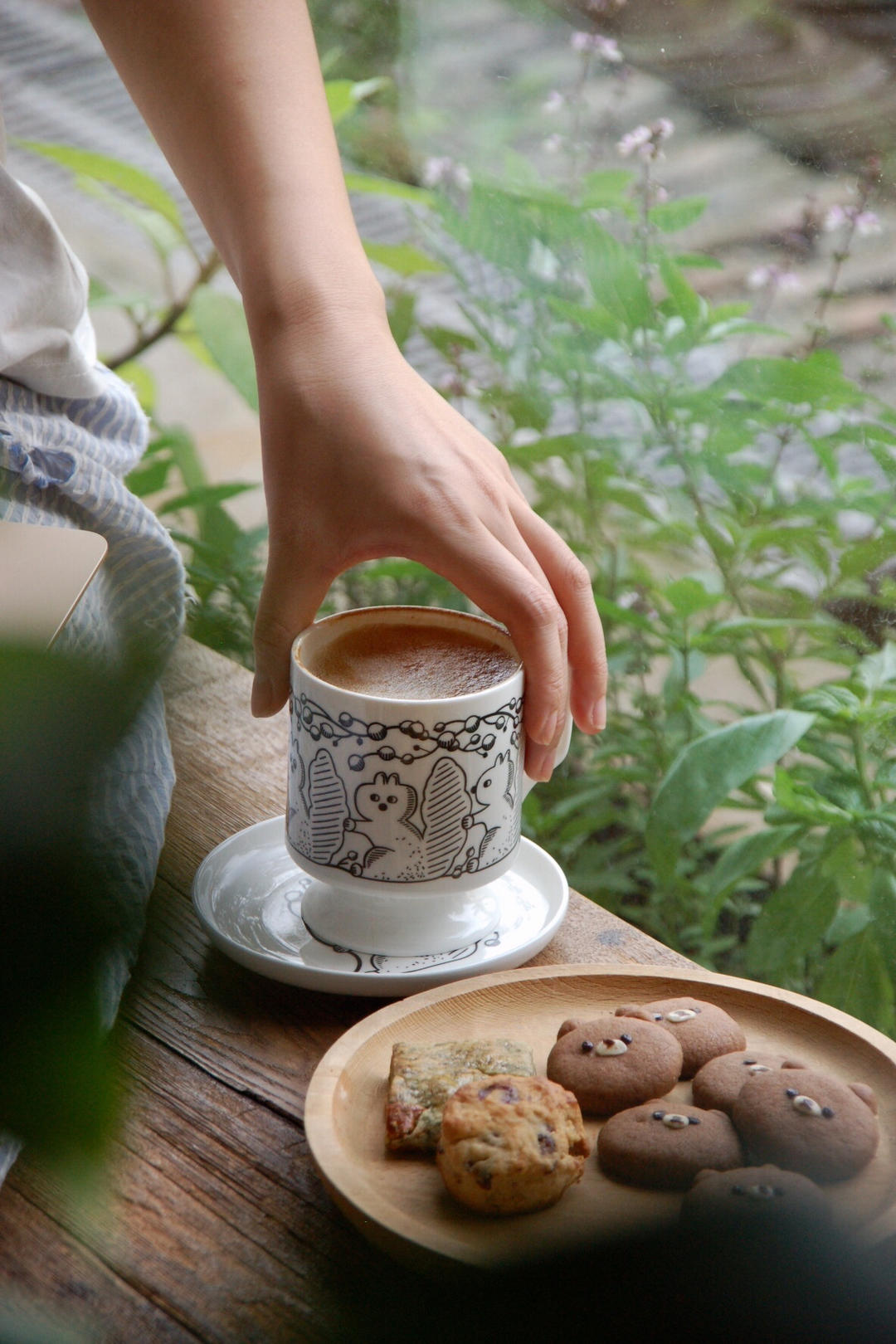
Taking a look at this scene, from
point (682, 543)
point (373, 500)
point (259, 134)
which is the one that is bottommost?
point (682, 543)

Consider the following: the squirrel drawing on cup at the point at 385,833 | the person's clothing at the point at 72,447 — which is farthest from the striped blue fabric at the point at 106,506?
the squirrel drawing on cup at the point at 385,833

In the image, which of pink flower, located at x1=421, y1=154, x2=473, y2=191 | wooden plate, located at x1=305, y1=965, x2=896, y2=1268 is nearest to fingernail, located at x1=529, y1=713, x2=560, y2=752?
wooden plate, located at x1=305, y1=965, x2=896, y2=1268

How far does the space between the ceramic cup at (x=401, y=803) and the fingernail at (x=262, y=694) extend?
0.03 m

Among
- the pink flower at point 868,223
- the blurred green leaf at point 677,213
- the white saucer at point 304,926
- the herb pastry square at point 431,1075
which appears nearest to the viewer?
the herb pastry square at point 431,1075

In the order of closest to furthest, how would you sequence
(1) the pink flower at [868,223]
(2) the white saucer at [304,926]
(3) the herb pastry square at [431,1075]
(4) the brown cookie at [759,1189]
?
1. (4) the brown cookie at [759,1189]
2. (3) the herb pastry square at [431,1075]
3. (2) the white saucer at [304,926]
4. (1) the pink flower at [868,223]

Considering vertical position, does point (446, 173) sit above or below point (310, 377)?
below

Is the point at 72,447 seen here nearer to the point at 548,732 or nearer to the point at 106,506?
the point at 106,506

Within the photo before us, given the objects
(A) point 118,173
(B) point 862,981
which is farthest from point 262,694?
(A) point 118,173

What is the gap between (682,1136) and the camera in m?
0.47

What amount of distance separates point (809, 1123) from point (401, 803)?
0.23 metres

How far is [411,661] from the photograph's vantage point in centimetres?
66

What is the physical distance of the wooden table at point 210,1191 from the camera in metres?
0.43

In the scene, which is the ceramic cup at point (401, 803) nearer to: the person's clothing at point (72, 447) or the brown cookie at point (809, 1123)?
the person's clothing at point (72, 447)

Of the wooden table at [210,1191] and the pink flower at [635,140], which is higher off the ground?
the pink flower at [635,140]
